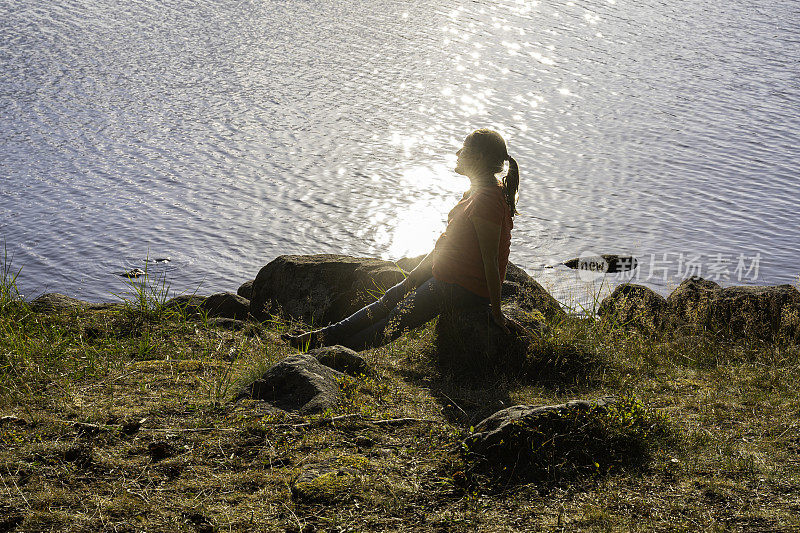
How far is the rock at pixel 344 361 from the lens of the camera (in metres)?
6.28

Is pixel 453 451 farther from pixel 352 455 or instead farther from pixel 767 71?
pixel 767 71

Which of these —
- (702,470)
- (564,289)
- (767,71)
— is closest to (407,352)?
(702,470)

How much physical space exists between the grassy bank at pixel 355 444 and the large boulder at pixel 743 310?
2.07 metres

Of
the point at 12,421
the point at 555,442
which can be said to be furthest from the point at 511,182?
the point at 12,421

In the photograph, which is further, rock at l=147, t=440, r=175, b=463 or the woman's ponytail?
the woman's ponytail

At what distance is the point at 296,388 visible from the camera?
18.3ft

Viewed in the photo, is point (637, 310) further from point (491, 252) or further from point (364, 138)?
point (364, 138)

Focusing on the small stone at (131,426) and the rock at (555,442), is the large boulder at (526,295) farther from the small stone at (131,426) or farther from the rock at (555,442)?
the small stone at (131,426)

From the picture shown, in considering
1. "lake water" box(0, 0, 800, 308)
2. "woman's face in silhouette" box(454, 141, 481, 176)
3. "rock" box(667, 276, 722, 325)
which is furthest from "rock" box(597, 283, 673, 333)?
"woman's face in silhouette" box(454, 141, 481, 176)

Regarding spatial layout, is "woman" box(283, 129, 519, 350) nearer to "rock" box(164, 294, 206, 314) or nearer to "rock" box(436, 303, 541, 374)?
"rock" box(436, 303, 541, 374)

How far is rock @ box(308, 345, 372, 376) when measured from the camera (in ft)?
20.6

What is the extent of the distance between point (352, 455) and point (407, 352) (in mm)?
2499

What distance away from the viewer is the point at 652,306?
10414 mm

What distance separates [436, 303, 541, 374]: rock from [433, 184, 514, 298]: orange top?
0.30m
